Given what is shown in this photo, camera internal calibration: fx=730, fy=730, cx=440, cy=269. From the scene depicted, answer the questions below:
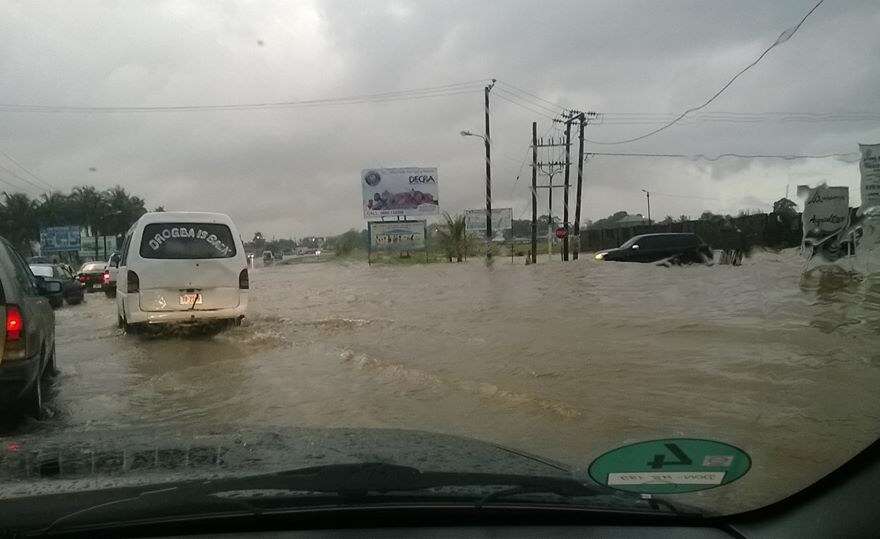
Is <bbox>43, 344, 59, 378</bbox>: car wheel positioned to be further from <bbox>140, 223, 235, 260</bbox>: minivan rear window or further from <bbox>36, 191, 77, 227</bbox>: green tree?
<bbox>36, 191, 77, 227</bbox>: green tree

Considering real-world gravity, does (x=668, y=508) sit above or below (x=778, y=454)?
above

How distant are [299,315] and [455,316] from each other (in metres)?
3.36

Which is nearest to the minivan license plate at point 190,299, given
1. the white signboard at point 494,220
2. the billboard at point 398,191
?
the billboard at point 398,191

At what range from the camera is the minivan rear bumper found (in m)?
10.6

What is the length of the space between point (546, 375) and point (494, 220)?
55358 mm

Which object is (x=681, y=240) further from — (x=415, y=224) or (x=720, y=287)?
(x=415, y=224)

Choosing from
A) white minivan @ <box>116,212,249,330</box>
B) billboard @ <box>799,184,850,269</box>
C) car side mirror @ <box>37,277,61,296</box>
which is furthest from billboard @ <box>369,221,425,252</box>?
car side mirror @ <box>37,277,61,296</box>

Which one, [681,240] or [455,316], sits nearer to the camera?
[455,316]

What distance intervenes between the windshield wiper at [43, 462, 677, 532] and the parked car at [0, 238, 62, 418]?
11.3 feet

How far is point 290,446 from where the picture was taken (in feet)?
11.2

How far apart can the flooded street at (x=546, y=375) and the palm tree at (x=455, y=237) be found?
38.8 metres

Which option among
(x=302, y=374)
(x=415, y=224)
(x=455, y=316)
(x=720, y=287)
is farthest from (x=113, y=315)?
(x=415, y=224)

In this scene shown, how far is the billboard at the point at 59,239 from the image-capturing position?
34875 mm

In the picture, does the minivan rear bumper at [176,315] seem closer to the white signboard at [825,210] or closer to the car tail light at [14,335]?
the car tail light at [14,335]
